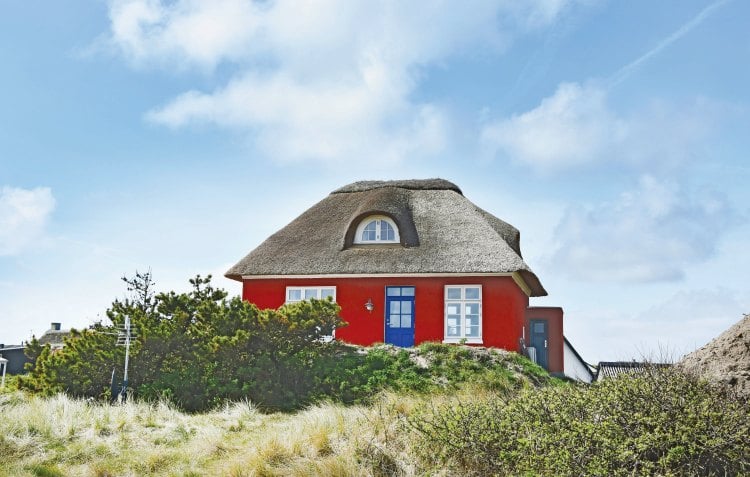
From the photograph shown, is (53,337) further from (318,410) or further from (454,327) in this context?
(318,410)

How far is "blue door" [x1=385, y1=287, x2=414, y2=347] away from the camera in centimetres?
2005

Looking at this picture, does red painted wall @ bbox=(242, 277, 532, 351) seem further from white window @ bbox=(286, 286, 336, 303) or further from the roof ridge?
the roof ridge

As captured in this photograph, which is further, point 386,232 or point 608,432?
point 386,232

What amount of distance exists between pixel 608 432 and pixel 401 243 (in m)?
14.2

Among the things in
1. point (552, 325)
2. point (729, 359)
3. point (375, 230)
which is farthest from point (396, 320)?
point (729, 359)

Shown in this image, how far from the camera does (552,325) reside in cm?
2452

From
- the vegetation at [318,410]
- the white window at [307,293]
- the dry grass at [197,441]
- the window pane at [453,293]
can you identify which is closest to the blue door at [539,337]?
the window pane at [453,293]

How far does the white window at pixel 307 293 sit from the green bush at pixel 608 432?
12.4 m

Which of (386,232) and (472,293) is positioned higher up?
(386,232)

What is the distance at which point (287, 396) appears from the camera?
1310 centimetres

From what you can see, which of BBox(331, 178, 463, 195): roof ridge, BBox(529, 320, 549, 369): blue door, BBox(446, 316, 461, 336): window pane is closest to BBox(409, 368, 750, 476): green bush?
BBox(446, 316, 461, 336): window pane

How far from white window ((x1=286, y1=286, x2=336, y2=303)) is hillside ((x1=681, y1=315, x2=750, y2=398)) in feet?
43.1

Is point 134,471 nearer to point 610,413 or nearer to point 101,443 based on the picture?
point 101,443

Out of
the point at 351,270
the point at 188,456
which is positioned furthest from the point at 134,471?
the point at 351,270
